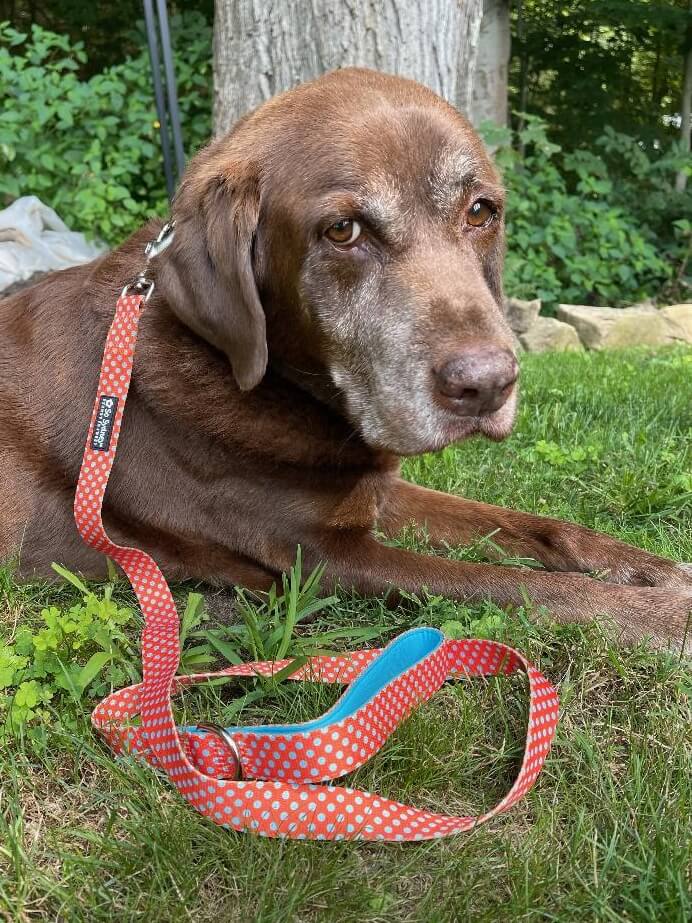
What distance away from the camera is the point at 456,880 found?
4.83ft

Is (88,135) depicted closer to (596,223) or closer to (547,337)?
(547,337)

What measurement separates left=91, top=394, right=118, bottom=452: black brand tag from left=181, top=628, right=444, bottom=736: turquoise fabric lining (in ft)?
2.54

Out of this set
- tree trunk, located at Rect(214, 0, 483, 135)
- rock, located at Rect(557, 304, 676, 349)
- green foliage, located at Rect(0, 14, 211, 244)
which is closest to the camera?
tree trunk, located at Rect(214, 0, 483, 135)

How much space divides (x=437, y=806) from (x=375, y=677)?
1.00 feet

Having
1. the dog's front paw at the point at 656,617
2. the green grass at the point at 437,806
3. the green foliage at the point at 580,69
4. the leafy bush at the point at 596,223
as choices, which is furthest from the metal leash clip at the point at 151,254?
the green foliage at the point at 580,69

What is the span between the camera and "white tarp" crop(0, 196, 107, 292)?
19.4 ft

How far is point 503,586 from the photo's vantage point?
2.37 m

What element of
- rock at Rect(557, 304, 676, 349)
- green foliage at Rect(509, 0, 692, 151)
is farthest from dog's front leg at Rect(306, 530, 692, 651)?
green foliage at Rect(509, 0, 692, 151)

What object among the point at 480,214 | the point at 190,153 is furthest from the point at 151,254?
→ the point at 190,153

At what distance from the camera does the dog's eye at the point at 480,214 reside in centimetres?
237

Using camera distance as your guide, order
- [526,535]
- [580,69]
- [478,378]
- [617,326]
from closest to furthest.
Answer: [478,378], [526,535], [617,326], [580,69]

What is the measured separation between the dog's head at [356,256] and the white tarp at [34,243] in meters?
3.89

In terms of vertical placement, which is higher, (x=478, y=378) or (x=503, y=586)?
(x=478, y=378)

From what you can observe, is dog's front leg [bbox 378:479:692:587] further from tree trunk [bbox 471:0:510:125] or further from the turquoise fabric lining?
tree trunk [bbox 471:0:510:125]
